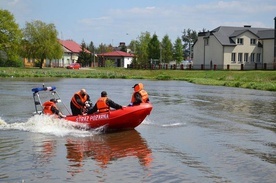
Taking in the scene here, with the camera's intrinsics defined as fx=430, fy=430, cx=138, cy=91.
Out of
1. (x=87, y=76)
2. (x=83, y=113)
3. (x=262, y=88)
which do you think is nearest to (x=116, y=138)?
(x=83, y=113)

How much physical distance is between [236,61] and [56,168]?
194 feet

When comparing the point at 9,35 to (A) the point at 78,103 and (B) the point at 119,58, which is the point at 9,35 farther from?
(A) the point at 78,103

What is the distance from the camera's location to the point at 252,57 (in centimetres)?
6750

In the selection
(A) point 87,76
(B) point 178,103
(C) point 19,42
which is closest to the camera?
(B) point 178,103

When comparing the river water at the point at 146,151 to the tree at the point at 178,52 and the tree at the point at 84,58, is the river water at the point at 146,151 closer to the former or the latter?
the tree at the point at 178,52

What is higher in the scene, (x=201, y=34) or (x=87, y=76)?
(x=201, y=34)

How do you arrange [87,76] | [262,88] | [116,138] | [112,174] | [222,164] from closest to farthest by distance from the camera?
[112,174]
[222,164]
[116,138]
[262,88]
[87,76]

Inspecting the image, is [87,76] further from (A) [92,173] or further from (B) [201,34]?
(A) [92,173]

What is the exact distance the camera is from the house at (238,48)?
66.1 meters

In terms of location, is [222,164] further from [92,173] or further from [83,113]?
[83,113]

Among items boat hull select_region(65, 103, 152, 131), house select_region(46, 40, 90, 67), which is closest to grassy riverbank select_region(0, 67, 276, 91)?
boat hull select_region(65, 103, 152, 131)

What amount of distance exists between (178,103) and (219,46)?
1596 inches

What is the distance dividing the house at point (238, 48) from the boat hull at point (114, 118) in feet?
164

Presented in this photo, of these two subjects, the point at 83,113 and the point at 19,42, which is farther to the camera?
the point at 19,42
